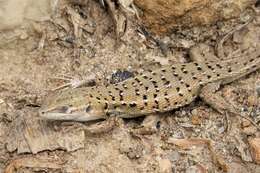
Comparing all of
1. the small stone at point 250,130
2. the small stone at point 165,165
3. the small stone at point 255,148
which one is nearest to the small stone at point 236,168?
the small stone at point 255,148

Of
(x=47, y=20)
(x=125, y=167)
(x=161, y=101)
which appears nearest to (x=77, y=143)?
(x=125, y=167)

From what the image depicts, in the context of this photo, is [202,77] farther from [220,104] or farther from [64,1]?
[64,1]

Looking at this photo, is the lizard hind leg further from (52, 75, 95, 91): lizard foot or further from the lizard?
(52, 75, 95, 91): lizard foot

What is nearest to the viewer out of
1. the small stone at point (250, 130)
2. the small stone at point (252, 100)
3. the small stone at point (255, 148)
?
the small stone at point (255, 148)

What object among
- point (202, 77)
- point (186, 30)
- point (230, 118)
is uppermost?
point (186, 30)

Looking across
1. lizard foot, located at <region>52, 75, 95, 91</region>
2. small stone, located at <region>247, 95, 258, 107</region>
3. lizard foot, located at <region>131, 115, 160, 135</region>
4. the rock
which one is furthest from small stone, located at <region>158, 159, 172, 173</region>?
the rock

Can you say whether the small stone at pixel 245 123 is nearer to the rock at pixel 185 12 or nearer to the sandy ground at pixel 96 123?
the sandy ground at pixel 96 123
